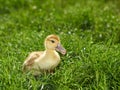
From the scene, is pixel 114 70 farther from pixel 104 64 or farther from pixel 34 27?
pixel 34 27

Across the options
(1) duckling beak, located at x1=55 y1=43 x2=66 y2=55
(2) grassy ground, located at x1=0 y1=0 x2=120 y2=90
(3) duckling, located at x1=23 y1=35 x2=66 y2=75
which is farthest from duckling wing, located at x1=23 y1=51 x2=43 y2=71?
(1) duckling beak, located at x1=55 y1=43 x2=66 y2=55

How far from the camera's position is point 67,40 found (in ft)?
22.8

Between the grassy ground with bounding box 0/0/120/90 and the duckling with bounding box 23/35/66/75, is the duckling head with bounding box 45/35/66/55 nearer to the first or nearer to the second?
the duckling with bounding box 23/35/66/75

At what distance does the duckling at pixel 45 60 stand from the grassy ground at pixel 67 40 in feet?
0.32

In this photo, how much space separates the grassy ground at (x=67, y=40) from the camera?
19.2 ft

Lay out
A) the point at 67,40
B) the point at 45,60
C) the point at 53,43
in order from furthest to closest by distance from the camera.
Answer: the point at 67,40, the point at 53,43, the point at 45,60

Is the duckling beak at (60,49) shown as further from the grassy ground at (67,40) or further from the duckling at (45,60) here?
the grassy ground at (67,40)

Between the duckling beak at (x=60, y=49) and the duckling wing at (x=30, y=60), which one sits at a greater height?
the duckling beak at (x=60, y=49)

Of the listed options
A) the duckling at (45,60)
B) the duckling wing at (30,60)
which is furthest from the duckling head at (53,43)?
Answer: the duckling wing at (30,60)

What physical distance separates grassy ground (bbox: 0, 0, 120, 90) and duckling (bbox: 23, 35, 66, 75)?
0.32 feet

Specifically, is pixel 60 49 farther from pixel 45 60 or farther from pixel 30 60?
pixel 30 60

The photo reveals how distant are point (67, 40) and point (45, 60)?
3.23 ft

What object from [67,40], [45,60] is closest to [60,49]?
[45,60]

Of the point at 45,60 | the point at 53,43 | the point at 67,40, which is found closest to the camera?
the point at 45,60
